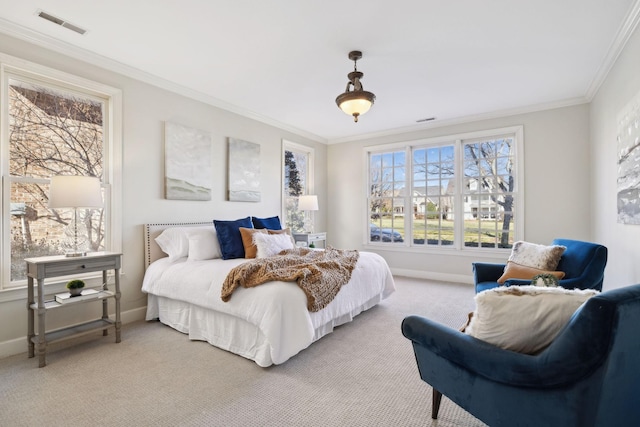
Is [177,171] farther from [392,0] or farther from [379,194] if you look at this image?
[379,194]

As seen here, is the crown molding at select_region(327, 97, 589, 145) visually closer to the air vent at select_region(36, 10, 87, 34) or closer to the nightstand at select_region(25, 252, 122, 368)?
the air vent at select_region(36, 10, 87, 34)

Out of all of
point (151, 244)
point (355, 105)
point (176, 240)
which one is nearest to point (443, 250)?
point (355, 105)

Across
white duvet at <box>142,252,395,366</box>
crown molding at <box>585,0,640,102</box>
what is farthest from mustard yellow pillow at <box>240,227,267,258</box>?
crown molding at <box>585,0,640,102</box>

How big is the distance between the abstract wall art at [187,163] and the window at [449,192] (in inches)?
124

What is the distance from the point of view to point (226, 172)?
4430 mm

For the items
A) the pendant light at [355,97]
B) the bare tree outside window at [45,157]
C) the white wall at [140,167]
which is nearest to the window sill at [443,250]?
the white wall at [140,167]

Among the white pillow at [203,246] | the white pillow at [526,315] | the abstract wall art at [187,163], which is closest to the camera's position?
the white pillow at [526,315]

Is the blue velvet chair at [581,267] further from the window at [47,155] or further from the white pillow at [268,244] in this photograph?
the window at [47,155]

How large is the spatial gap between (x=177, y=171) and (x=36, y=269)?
1709 mm

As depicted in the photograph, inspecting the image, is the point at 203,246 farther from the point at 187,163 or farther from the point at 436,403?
the point at 436,403

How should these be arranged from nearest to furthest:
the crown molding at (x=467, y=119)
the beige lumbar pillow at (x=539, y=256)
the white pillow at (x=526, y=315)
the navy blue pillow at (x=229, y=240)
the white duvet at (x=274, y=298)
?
1. the white pillow at (x=526, y=315)
2. the white duvet at (x=274, y=298)
3. the beige lumbar pillow at (x=539, y=256)
4. the navy blue pillow at (x=229, y=240)
5. the crown molding at (x=467, y=119)

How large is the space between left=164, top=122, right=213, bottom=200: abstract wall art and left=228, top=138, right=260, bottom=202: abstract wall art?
362mm

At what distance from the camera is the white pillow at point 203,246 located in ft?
11.1

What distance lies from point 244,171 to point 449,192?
3.35m
